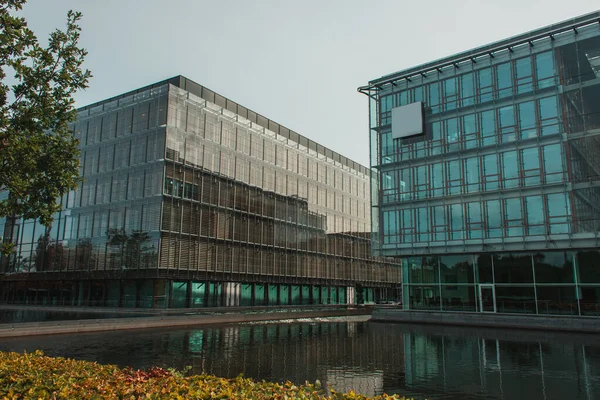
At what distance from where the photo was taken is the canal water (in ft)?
42.3

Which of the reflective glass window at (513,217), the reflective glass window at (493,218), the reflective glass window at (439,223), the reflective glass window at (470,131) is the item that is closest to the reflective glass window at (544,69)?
the reflective glass window at (470,131)

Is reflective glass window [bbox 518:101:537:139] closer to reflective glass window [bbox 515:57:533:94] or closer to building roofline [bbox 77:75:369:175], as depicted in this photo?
reflective glass window [bbox 515:57:533:94]

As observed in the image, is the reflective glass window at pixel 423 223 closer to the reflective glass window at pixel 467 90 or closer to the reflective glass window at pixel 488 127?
the reflective glass window at pixel 488 127

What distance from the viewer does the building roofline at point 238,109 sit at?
55250mm

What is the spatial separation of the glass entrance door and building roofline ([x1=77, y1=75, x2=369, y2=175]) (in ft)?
123

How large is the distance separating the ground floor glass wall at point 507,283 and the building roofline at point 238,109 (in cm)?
3070

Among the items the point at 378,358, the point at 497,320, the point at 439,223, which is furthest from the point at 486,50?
the point at 378,358

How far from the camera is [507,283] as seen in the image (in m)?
38.2

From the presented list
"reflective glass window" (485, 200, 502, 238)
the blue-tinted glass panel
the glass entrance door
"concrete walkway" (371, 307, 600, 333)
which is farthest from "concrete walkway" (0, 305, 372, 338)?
the blue-tinted glass panel

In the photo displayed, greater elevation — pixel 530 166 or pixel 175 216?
pixel 530 166

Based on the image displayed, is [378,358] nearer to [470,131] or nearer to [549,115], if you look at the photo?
[549,115]

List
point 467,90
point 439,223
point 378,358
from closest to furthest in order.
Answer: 1. point 378,358
2. point 439,223
3. point 467,90

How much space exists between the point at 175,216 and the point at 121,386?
46632 millimetres

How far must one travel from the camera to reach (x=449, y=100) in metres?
43.0
